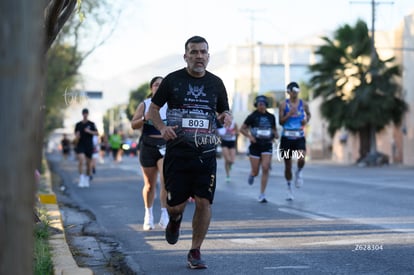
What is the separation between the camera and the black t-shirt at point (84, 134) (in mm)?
21641

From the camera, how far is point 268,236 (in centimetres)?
980

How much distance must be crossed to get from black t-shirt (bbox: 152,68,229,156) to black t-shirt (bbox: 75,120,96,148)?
565 inches

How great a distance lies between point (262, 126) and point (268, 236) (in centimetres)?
565

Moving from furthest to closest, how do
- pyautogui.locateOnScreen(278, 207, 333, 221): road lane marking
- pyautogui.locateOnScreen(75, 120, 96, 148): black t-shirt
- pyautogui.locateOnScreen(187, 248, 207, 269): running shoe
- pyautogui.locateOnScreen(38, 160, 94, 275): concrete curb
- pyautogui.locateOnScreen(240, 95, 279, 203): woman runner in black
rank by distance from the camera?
pyautogui.locateOnScreen(75, 120, 96, 148): black t-shirt, pyautogui.locateOnScreen(240, 95, 279, 203): woman runner in black, pyautogui.locateOnScreen(278, 207, 333, 221): road lane marking, pyautogui.locateOnScreen(187, 248, 207, 269): running shoe, pyautogui.locateOnScreen(38, 160, 94, 275): concrete curb

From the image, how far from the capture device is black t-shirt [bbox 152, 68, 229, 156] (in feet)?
24.1

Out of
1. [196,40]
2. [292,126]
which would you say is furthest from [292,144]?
[196,40]

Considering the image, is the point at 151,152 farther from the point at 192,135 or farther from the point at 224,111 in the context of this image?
the point at 192,135

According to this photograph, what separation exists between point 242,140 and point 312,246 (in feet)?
261

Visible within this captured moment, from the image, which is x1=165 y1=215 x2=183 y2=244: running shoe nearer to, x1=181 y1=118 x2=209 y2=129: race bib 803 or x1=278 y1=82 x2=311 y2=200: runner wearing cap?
x1=181 y1=118 x2=209 y2=129: race bib 803

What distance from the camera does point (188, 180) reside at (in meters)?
7.38

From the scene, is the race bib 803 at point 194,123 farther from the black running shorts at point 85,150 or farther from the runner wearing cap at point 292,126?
the black running shorts at point 85,150

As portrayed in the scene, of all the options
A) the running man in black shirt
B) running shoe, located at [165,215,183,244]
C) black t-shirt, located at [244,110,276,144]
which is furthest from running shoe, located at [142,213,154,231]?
black t-shirt, located at [244,110,276,144]

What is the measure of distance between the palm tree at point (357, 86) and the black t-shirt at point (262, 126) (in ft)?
102

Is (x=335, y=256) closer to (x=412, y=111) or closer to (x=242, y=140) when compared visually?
(x=412, y=111)
